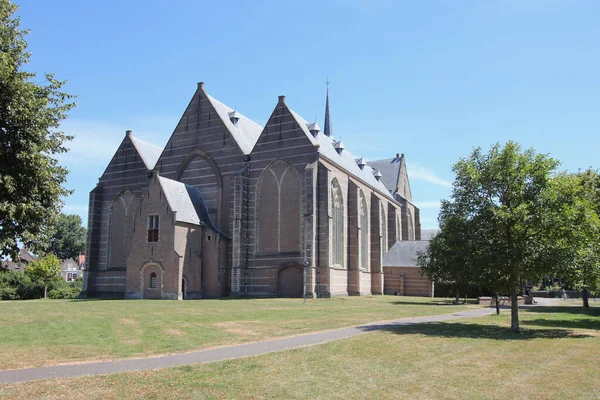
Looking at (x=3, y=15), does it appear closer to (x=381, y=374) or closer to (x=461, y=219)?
(x=381, y=374)

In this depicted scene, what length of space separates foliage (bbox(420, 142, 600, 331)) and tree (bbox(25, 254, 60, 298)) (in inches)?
1809

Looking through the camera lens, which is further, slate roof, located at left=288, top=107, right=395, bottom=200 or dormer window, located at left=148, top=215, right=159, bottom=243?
slate roof, located at left=288, top=107, right=395, bottom=200

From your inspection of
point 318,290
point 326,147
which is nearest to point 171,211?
point 318,290

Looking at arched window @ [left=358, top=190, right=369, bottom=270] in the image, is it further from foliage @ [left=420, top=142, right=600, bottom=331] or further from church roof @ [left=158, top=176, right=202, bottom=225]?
foliage @ [left=420, top=142, right=600, bottom=331]

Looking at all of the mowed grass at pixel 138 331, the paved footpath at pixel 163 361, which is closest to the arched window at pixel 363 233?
the mowed grass at pixel 138 331

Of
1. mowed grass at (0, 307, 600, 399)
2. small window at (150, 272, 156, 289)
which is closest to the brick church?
small window at (150, 272, 156, 289)

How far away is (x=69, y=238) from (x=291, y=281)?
211 feet

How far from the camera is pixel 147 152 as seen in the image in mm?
57031

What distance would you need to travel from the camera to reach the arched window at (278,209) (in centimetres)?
4528

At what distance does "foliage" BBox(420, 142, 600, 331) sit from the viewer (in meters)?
20.0

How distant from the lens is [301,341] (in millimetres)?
15914

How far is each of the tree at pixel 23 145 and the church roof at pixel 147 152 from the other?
38327 mm

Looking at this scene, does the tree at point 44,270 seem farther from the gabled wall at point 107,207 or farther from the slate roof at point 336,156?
the slate roof at point 336,156

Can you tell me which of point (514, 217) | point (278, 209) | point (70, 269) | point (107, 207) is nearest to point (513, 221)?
point (514, 217)
